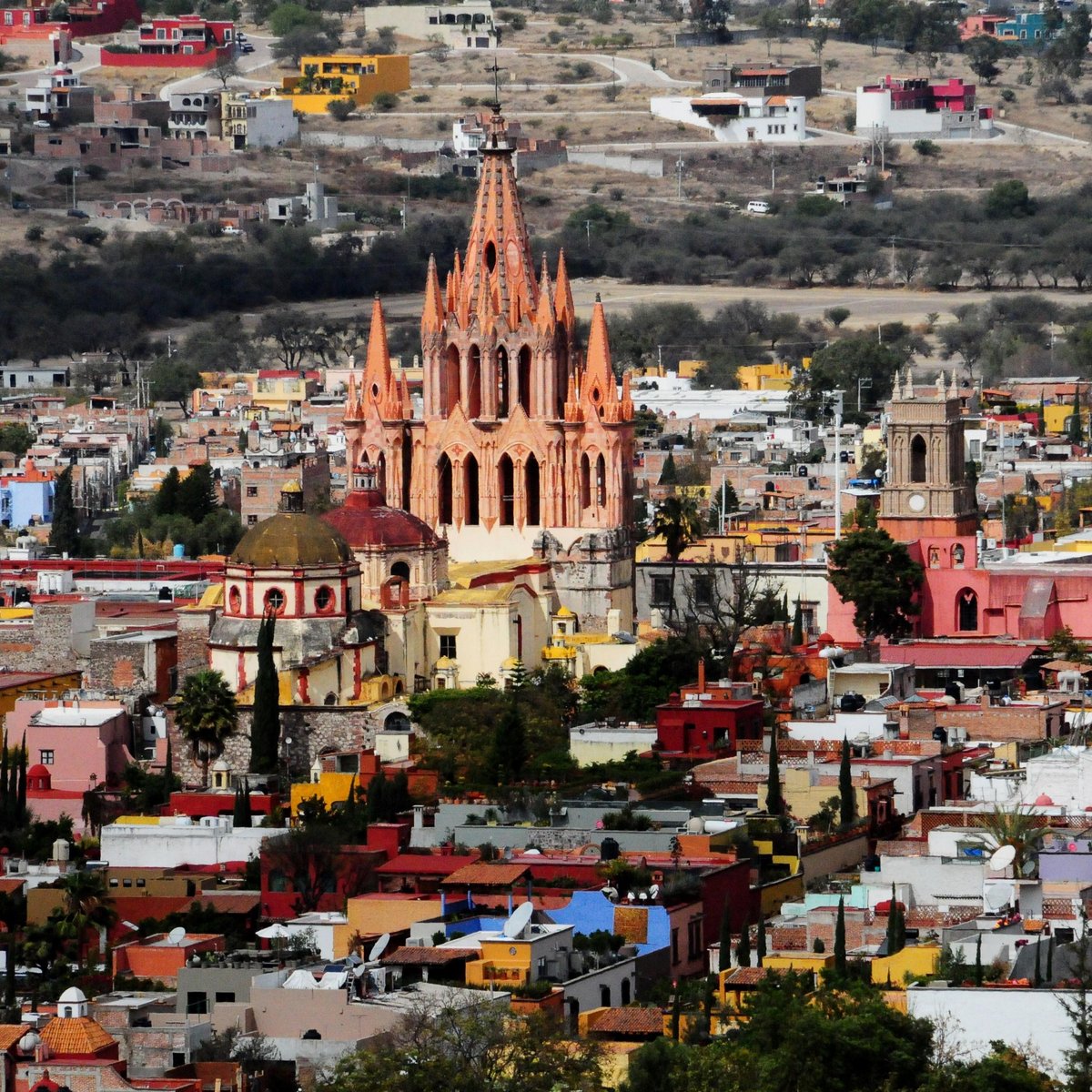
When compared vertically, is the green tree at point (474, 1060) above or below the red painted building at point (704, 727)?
above

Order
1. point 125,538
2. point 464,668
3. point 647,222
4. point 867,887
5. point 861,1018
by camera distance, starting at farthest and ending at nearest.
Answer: point 647,222 → point 125,538 → point 464,668 → point 867,887 → point 861,1018

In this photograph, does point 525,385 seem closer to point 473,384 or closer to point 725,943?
point 473,384

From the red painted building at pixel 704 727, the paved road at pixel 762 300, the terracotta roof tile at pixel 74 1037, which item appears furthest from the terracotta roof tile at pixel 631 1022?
the paved road at pixel 762 300

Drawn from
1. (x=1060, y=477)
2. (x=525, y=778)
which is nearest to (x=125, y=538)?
(x=1060, y=477)

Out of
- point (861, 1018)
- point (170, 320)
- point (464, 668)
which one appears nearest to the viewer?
point (861, 1018)

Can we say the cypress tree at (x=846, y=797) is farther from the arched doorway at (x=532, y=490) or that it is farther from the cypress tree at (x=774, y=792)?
the arched doorway at (x=532, y=490)

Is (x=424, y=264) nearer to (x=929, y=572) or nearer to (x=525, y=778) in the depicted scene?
(x=929, y=572)
